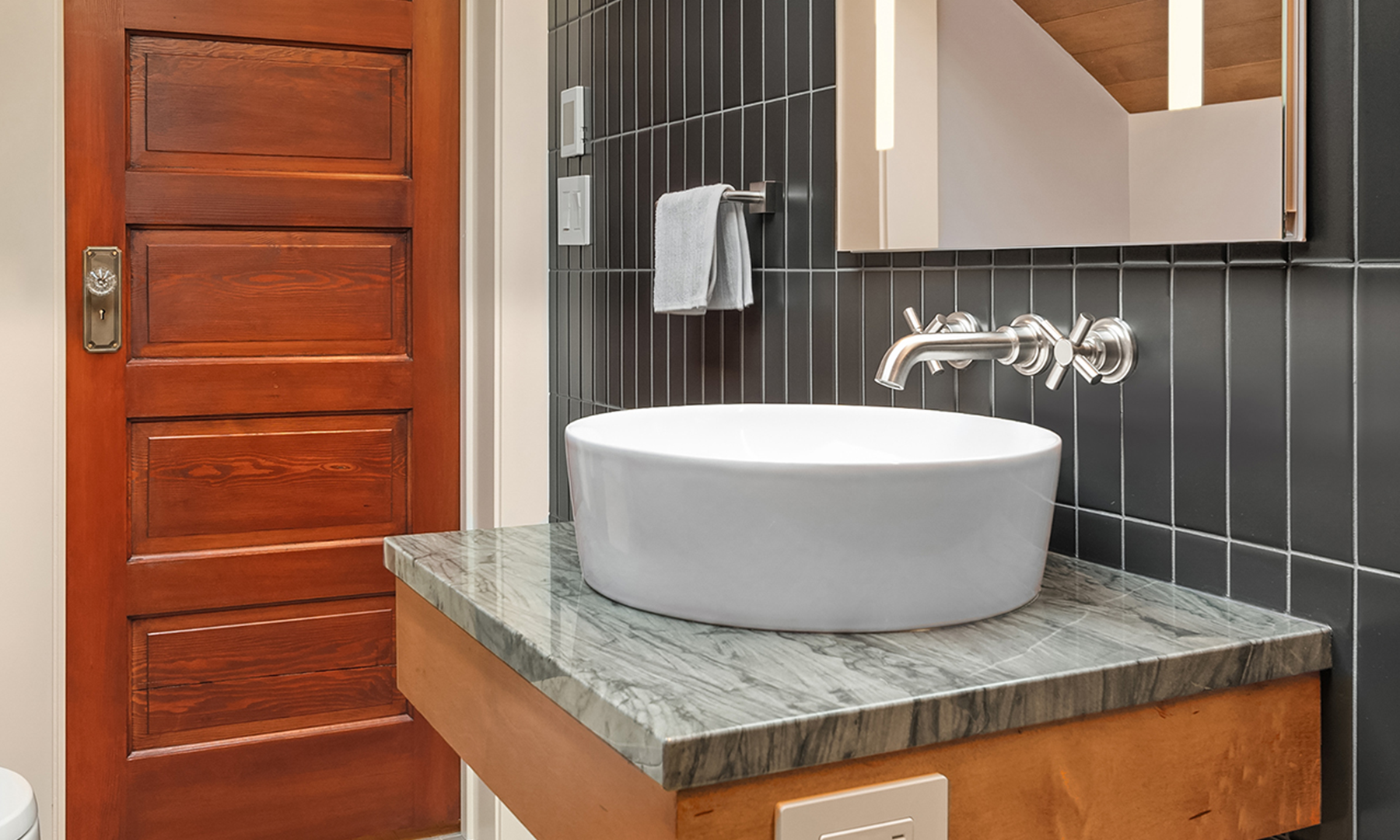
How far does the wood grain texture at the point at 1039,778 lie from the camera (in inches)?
27.0

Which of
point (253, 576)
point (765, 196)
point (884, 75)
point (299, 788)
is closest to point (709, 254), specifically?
point (765, 196)

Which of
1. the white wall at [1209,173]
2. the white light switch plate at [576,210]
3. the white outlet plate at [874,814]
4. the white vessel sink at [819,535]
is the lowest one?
the white outlet plate at [874,814]

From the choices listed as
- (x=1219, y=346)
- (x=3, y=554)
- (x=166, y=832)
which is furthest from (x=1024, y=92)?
(x=166, y=832)

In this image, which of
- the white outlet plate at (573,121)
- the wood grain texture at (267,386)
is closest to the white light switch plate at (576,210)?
the white outlet plate at (573,121)

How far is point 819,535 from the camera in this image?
0.82 m

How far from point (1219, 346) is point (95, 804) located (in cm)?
214

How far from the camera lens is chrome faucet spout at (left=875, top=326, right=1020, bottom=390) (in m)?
0.98

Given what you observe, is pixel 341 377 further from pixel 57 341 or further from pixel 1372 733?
pixel 1372 733

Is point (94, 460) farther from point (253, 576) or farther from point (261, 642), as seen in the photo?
point (261, 642)

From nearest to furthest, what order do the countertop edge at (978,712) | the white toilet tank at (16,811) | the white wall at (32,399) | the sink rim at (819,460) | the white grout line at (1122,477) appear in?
the countertop edge at (978,712), the sink rim at (819,460), the white grout line at (1122,477), the white toilet tank at (16,811), the white wall at (32,399)

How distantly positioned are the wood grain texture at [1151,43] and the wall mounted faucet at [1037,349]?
0.20 metres

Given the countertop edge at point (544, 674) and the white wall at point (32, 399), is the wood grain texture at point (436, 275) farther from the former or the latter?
the countertop edge at point (544, 674)

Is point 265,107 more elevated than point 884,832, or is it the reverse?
point 265,107

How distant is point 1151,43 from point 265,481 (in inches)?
71.3
